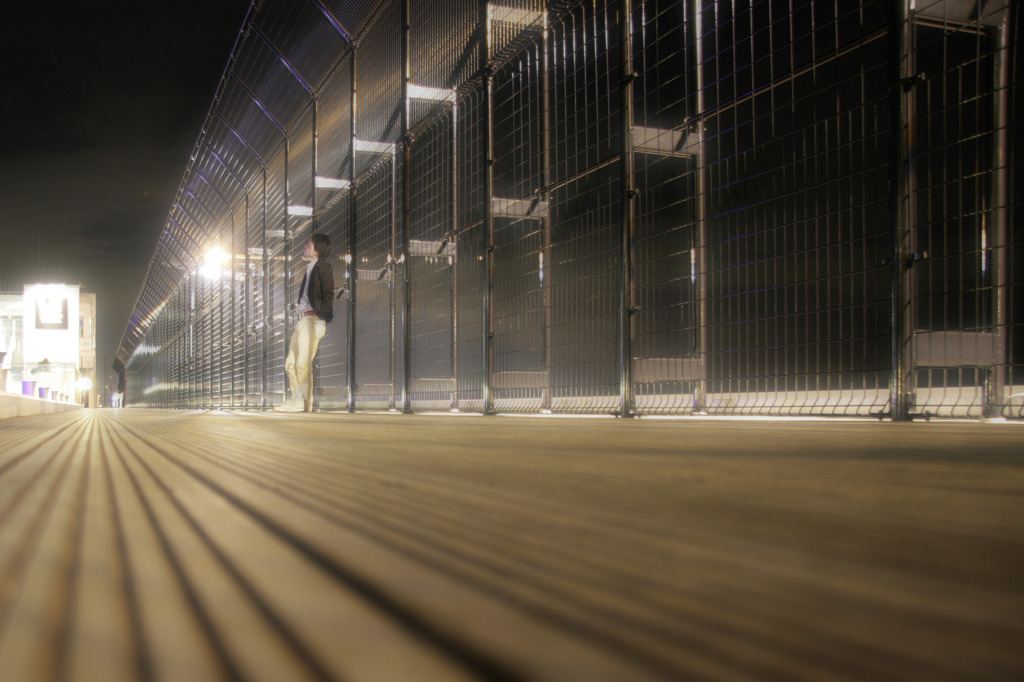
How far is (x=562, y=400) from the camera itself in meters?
2.99

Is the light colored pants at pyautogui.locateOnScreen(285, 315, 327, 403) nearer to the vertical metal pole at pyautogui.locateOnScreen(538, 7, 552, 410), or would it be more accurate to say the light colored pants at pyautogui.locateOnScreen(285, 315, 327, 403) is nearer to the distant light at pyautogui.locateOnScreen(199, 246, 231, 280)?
the vertical metal pole at pyautogui.locateOnScreen(538, 7, 552, 410)

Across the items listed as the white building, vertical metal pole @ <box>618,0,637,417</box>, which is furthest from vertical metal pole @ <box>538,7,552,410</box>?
the white building

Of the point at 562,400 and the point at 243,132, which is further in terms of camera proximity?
the point at 243,132

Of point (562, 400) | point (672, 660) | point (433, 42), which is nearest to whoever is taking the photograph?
point (672, 660)

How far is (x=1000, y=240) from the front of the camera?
1912mm

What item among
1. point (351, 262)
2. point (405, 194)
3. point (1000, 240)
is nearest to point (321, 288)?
point (405, 194)

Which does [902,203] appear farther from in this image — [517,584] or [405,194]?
[405,194]

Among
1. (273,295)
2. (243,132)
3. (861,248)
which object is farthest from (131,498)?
(243,132)

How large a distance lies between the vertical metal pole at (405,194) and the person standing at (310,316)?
0.43m

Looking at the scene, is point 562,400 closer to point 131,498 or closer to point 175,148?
point 131,498

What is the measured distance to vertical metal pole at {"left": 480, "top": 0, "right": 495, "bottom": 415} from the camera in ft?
10.6

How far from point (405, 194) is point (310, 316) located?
0.92 meters

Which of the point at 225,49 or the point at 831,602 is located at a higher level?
the point at 225,49

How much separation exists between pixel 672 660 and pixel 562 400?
290 centimetres
